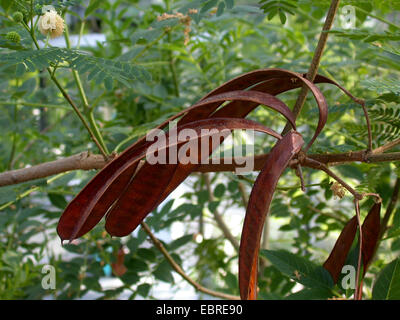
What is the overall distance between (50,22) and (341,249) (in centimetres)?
39

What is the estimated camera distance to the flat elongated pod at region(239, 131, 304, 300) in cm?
32

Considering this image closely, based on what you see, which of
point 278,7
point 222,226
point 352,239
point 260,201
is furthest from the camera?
point 222,226

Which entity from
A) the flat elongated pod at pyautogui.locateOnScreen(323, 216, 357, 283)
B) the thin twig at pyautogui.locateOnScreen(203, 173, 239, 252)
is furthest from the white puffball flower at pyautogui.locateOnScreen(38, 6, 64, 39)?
the thin twig at pyautogui.locateOnScreen(203, 173, 239, 252)

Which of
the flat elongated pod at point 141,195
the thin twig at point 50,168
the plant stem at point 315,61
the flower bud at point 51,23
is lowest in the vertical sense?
the flat elongated pod at point 141,195

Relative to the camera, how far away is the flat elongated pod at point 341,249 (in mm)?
442

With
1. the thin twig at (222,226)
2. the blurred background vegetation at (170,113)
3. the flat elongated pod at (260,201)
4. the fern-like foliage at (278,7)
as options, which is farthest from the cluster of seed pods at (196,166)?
the thin twig at (222,226)

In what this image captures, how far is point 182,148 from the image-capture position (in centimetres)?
37

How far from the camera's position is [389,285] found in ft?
1.37

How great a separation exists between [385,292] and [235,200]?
651 millimetres

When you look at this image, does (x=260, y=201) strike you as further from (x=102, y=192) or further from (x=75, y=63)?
(x=75, y=63)

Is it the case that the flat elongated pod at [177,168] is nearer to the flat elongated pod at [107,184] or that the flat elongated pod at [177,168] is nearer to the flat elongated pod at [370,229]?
the flat elongated pod at [107,184]

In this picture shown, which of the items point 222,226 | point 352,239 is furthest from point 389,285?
point 222,226

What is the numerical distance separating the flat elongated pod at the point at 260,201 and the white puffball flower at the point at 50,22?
0.31m
